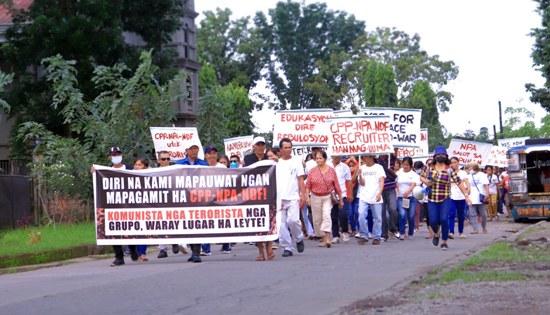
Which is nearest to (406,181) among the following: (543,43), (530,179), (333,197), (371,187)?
(371,187)

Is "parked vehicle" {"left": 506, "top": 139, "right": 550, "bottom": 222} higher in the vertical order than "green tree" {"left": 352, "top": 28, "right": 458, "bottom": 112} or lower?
lower

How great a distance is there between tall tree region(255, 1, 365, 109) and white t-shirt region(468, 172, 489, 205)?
6359 cm

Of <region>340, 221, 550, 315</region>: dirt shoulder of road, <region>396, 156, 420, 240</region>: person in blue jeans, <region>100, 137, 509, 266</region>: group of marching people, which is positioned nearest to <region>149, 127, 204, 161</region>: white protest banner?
<region>100, 137, 509, 266</region>: group of marching people

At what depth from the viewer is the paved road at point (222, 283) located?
415 inches

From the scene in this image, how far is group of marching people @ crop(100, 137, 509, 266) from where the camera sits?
1689 cm

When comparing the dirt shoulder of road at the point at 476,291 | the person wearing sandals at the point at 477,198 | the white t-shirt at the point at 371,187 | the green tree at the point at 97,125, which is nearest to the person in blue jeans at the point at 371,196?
the white t-shirt at the point at 371,187

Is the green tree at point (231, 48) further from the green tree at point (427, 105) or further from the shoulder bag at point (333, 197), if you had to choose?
the shoulder bag at point (333, 197)

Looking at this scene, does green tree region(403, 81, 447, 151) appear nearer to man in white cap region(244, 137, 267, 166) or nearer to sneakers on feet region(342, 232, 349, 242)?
sneakers on feet region(342, 232, 349, 242)

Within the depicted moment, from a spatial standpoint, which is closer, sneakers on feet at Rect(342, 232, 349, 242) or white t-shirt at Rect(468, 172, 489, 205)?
sneakers on feet at Rect(342, 232, 349, 242)

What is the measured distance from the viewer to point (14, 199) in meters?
24.9

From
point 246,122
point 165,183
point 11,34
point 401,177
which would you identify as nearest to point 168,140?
point 401,177

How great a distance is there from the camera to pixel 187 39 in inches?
2132

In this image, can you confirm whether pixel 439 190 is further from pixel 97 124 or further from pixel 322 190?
pixel 97 124

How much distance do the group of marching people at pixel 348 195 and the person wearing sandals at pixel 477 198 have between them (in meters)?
0.02
